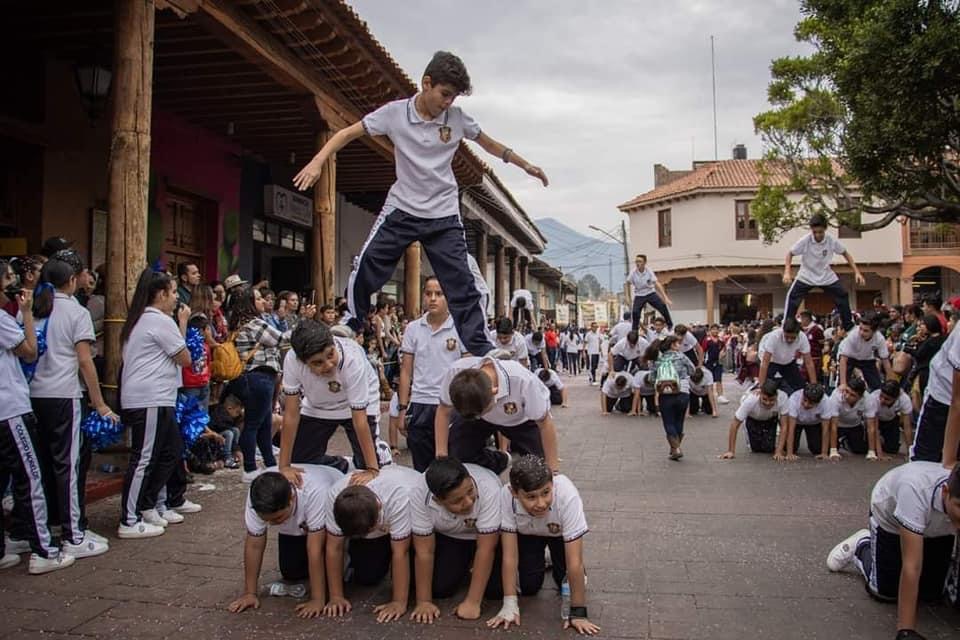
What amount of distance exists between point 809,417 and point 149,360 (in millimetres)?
6912

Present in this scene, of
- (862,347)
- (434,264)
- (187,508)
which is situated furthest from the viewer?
(862,347)

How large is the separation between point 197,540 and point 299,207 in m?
10.9

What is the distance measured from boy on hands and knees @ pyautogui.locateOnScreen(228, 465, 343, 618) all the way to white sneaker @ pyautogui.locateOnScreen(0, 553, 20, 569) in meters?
1.61

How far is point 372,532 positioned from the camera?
4145 millimetres

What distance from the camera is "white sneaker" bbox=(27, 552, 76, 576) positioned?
4.46 m

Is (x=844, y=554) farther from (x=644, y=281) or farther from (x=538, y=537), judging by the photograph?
(x=644, y=281)

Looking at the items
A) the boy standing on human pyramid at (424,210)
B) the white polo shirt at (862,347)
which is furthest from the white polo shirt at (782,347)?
the boy standing on human pyramid at (424,210)

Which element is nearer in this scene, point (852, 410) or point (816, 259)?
point (852, 410)

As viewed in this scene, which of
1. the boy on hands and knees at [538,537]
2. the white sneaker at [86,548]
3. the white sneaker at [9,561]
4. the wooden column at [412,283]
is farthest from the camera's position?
the wooden column at [412,283]

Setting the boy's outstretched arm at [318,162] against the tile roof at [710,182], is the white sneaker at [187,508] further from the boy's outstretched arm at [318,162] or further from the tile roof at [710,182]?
the tile roof at [710,182]

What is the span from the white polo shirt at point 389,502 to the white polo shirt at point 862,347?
21.8 ft

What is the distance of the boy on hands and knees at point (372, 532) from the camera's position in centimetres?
391

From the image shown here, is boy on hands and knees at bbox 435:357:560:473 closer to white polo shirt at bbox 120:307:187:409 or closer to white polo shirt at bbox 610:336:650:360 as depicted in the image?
white polo shirt at bbox 120:307:187:409

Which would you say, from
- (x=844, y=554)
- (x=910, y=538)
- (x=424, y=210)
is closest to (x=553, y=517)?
(x=910, y=538)
